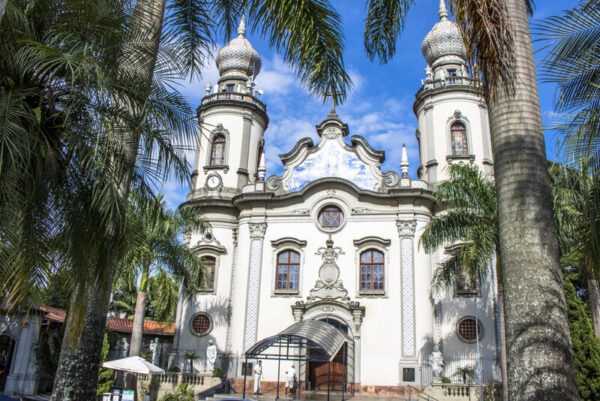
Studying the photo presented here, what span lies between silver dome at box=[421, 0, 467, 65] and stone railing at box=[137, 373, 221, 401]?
20012 millimetres

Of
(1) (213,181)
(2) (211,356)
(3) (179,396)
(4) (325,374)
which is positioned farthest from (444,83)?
(3) (179,396)

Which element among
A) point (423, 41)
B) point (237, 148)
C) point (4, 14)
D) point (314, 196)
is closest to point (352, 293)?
point (314, 196)

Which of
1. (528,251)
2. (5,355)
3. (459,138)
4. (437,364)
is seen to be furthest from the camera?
(459,138)

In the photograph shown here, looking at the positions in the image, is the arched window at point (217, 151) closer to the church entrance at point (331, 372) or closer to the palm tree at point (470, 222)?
the church entrance at point (331, 372)

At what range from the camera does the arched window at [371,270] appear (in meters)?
23.9

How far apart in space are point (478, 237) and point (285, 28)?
11021 mm

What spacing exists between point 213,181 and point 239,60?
7758 millimetres

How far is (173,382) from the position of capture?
2153cm

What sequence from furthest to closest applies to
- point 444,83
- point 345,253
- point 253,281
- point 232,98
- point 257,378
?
point 232,98, point 444,83, point 253,281, point 345,253, point 257,378

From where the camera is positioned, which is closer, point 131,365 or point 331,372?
point 131,365

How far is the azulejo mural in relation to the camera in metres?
25.7

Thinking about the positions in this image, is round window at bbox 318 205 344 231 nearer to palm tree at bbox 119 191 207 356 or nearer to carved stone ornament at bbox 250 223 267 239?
carved stone ornament at bbox 250 223 267 239

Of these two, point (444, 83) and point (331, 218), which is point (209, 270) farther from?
point (444, 83)

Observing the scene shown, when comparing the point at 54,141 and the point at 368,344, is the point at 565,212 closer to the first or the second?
the point at 368,344
